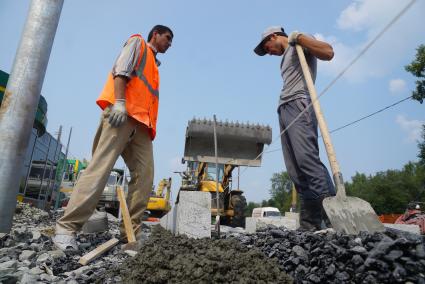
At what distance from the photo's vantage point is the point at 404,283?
1264 mm

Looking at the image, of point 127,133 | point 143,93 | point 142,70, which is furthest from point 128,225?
point 142,70

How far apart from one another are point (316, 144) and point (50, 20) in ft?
9.40

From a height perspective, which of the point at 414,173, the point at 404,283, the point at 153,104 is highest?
the point at 414,173

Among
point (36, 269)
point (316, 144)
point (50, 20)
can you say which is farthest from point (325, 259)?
point (50, 20)

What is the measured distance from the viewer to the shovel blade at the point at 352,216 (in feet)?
6.20

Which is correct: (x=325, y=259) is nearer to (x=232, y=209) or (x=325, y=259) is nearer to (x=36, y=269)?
(x=36, y=269)

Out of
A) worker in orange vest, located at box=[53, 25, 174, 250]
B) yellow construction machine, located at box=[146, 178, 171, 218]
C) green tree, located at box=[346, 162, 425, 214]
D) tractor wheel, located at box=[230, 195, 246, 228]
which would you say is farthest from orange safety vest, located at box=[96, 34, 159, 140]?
green tree, located at box=[346, 162, 425, 214]

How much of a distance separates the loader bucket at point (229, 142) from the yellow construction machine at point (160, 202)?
6717mm

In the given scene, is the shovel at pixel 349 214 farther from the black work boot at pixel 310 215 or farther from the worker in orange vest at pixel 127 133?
the worker in orange vest at pixel 127 133

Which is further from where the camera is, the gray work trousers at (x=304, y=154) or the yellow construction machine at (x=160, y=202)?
the yellow construction machine at (x=160, y=202)

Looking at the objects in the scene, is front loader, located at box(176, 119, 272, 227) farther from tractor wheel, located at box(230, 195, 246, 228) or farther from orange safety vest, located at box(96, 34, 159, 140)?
orange safety vest, located at box(96, 34, 159, 140)

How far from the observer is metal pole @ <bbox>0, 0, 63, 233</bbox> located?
302 centimetres

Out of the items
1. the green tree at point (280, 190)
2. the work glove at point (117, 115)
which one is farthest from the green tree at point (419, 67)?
the green tree at point (280, 190)

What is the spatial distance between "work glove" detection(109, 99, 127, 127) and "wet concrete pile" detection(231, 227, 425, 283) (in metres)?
1.55
